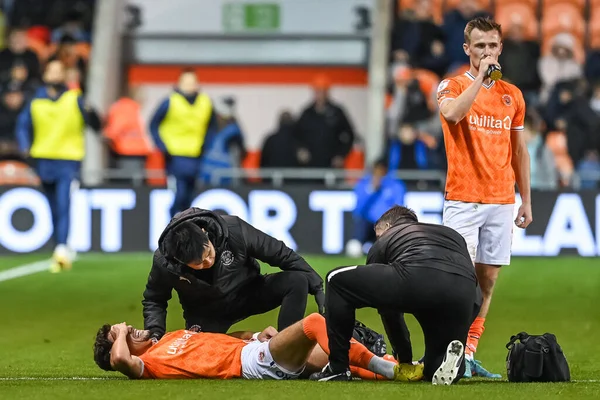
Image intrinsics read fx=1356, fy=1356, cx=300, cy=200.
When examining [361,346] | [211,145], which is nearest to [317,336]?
[361,346]

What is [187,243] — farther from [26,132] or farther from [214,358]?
[26,132]

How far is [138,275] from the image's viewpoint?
584 inches

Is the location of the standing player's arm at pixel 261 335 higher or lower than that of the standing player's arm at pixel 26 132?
lower

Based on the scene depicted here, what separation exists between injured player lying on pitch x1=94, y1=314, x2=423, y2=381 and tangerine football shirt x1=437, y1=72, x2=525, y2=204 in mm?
1253

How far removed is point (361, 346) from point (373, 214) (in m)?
9.16

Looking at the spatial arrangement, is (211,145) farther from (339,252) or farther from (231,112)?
(339,252)

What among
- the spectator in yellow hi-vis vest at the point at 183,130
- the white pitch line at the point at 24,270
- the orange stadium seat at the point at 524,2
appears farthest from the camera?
the orange stadium seat at the point at 524,2

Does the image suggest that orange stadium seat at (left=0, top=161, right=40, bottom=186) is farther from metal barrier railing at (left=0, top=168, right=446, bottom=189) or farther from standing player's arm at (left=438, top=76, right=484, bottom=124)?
standing player's arm at (left=438, top=76, right=484, bottom=124)

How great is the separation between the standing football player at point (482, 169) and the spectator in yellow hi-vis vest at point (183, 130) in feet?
26.4

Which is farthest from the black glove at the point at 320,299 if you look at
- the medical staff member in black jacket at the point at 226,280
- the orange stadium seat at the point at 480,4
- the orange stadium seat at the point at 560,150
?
the orange stadium seat at the point at 480,4

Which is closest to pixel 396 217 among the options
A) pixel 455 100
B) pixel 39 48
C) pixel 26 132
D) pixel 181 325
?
pixel 455 100

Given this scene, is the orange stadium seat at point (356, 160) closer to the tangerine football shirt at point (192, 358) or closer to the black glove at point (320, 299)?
the black glove at point (320, 299)

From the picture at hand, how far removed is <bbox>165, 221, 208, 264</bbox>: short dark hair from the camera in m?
7.68

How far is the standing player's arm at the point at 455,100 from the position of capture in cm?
789
